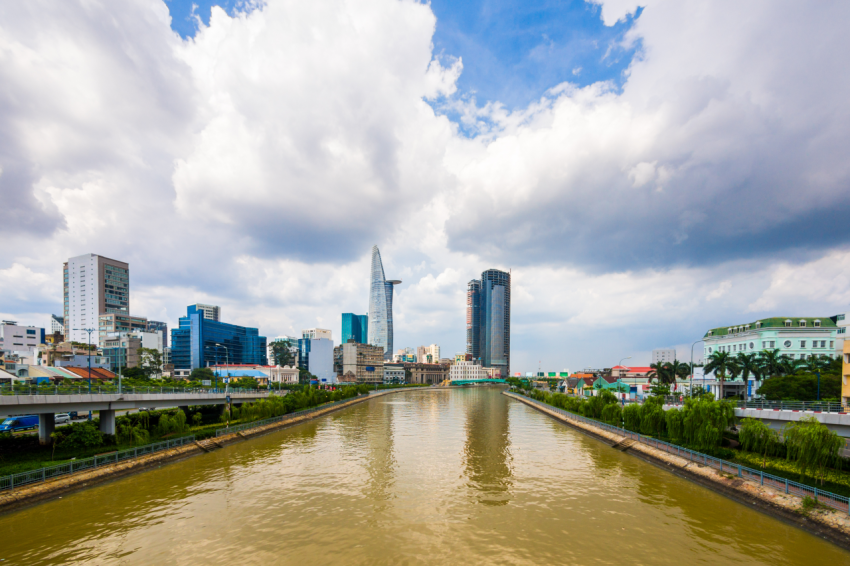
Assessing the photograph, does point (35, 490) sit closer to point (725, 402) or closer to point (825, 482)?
point (825, 482)

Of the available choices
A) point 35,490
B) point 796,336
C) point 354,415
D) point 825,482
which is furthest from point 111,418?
point 796,336

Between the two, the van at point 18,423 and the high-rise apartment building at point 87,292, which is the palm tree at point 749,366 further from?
the high-rise apartment building at point 87,292

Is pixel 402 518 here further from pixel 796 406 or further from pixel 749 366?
pixel 749 366

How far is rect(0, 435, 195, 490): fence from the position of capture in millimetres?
25703

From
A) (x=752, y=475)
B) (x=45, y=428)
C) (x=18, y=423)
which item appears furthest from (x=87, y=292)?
(x=752, y=475)

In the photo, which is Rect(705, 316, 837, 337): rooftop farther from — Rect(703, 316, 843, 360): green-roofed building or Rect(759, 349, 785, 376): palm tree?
Rect(759, 349, 785, 376): palm tree

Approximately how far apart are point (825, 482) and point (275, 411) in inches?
2431

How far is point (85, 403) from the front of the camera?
1449 inches

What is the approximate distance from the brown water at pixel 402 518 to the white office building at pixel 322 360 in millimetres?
152902

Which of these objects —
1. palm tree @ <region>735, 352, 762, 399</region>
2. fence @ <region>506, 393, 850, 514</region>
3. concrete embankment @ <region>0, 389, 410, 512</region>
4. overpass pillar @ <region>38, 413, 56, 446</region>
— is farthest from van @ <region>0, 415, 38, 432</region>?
palm tree @ <region>735, 352, 762, 399</region>

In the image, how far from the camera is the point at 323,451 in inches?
1681

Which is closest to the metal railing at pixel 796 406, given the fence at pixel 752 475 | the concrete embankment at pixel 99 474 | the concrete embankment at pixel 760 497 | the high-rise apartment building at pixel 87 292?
the fence at pixel 752 475

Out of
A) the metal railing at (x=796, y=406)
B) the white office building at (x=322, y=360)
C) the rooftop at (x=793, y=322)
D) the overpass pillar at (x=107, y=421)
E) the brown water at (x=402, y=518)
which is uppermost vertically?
the rooftop at (x=793, y=322)

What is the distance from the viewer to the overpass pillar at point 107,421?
4003 cm
